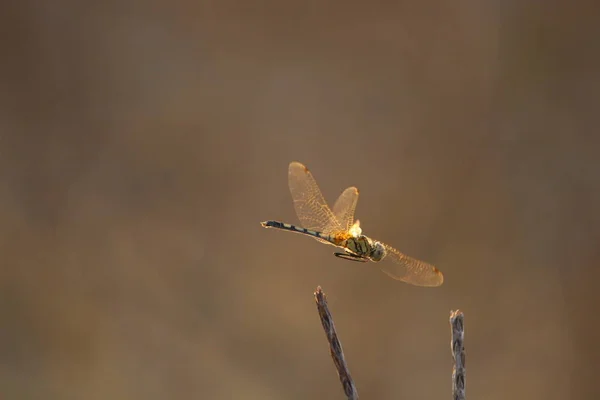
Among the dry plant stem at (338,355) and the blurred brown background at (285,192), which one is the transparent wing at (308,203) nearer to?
the dry plant stem at (338,355)

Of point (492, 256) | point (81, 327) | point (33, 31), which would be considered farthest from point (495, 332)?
point (33, 31)

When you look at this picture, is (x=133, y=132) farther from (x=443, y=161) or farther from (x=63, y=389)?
(x=443, y=161)

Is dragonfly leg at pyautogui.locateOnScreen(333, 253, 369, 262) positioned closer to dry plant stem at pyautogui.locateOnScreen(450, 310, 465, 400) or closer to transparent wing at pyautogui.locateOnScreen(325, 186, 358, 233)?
transparent wing at pyautogui.locateOnScreen(325, 186, 358, 233)

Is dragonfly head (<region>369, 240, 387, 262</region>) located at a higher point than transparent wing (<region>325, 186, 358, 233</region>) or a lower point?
lower

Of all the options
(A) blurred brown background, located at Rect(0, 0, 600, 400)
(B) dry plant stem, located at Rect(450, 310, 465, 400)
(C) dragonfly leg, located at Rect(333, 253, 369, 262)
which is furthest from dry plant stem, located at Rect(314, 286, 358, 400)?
(A) blurred brown background, located at Rect(0, 0, 600, 400)

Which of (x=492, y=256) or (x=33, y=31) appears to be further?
(x=492, y=256)

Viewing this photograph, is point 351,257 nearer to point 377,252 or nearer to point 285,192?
point 377,252

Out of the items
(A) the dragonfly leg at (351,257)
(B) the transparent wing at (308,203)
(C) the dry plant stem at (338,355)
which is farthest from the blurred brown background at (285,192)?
(C) the dry plant stem at (338,355)
